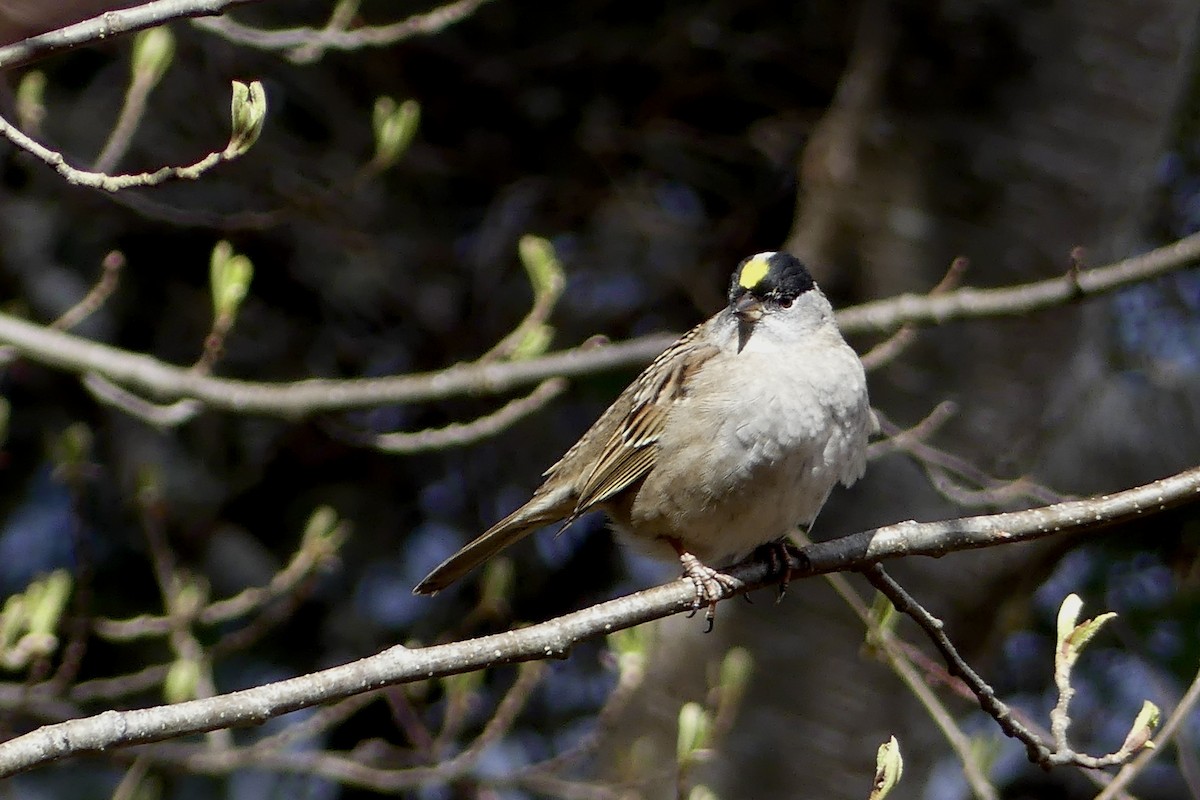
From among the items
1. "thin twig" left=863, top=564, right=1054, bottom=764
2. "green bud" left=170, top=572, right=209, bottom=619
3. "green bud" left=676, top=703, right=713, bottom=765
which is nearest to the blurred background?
"green bud" left=170, top=572, right=209, bottom=619

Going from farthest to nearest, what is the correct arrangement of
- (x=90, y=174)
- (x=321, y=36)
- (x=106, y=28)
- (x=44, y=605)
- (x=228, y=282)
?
(x=321, y=36)
(x=228, y=282)
(x=44, y=605)
(x=90, y=174)
(x=106, y=28)

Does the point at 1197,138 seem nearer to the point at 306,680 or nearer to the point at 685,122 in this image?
the point at 685,122

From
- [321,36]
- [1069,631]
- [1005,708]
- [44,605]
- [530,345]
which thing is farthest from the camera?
[530,345]

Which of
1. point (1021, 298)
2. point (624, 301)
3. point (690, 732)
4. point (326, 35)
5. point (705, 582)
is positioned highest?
point (624, 301)

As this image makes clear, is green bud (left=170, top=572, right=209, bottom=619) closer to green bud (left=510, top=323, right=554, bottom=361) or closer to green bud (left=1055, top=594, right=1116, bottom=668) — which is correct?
green bud (left=510, top=323, right=554, bottom=361)

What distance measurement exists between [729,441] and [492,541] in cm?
77

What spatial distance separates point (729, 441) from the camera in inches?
135

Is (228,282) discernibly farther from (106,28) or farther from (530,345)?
(106,28)

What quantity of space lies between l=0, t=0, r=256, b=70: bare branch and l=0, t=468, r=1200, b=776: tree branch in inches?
36.1

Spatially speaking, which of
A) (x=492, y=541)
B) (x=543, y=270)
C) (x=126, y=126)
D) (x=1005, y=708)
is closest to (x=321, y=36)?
(x=126, y=126)

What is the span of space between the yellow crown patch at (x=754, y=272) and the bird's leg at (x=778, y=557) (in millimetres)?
666

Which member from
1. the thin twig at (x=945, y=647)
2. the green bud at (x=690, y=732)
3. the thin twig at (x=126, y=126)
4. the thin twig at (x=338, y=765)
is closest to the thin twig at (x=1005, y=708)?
the thin twig at (x=945, y=647)

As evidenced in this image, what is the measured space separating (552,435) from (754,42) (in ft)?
5.44

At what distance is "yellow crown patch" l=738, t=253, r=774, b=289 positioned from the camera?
372cm
